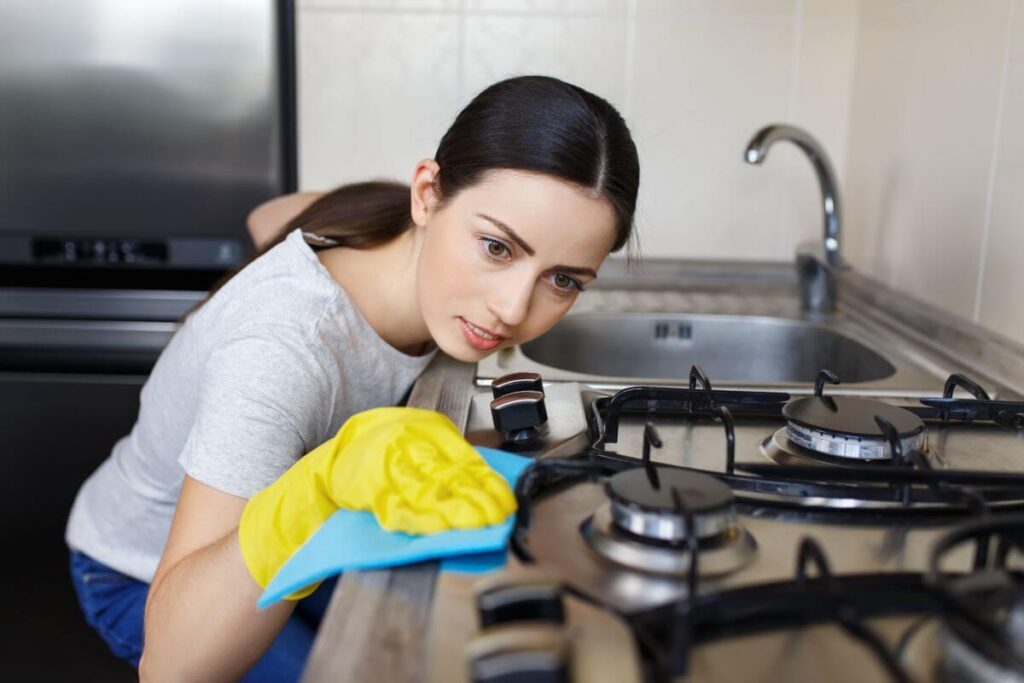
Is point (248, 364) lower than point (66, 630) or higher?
higher

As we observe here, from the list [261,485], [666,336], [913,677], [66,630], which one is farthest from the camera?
[66,630]

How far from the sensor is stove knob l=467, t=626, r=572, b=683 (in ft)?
1.44

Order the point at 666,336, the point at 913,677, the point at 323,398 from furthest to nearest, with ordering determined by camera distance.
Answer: the point at 666,336
the point at 323,398
the point at 913,677

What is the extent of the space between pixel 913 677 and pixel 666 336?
1.03m

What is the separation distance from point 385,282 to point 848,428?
52 centimetres

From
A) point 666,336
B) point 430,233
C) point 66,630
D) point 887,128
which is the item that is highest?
point 887,128

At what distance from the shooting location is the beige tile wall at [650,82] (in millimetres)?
1714

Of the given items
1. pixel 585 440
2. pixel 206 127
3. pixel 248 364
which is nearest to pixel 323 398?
pixel 248 364

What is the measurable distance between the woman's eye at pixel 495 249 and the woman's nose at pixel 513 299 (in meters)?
0.02

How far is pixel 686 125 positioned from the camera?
174 cm

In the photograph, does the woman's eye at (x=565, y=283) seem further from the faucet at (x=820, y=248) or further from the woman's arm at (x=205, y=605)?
the faucet at (x=820, y=248)

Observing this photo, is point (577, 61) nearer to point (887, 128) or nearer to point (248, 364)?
point (887, 128)

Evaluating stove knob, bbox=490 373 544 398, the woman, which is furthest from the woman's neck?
stove knob, bbox=490 373 544 398

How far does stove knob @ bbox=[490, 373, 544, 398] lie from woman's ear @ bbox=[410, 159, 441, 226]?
0.71ft
